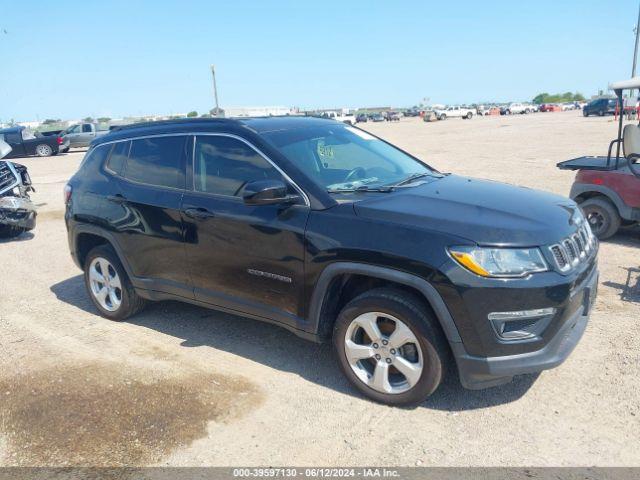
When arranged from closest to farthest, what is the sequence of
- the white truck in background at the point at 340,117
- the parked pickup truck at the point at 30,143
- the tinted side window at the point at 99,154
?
1. the tinted side window at the point at 99,154
2. the white truck in background at the point at 340,117
3. the parked pickup truck at the point at 30,143

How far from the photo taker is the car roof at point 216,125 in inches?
165

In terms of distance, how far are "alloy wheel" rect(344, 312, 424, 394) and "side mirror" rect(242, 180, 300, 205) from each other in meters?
0.94

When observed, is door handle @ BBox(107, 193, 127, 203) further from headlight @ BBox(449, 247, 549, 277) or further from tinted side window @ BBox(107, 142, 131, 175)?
headlight @ BBox(449, 247, 549, 277)

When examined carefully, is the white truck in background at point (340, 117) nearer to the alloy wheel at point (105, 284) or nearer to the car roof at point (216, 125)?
the car roof at point (216, 125)

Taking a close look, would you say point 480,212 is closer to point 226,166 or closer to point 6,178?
point 226,166

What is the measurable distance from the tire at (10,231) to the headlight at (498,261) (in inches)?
317

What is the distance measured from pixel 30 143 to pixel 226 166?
2547cm

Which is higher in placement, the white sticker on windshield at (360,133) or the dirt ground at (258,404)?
the white sticker on windshield at (360,133)

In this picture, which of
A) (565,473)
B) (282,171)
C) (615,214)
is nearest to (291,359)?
(282,171)

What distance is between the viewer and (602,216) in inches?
272

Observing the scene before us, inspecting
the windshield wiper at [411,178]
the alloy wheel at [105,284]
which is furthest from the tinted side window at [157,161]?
the windshield wiper at [411,178]

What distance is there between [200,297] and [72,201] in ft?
6.46

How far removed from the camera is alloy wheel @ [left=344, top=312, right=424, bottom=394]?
331cm

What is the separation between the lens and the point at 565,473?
2789 millimetres
